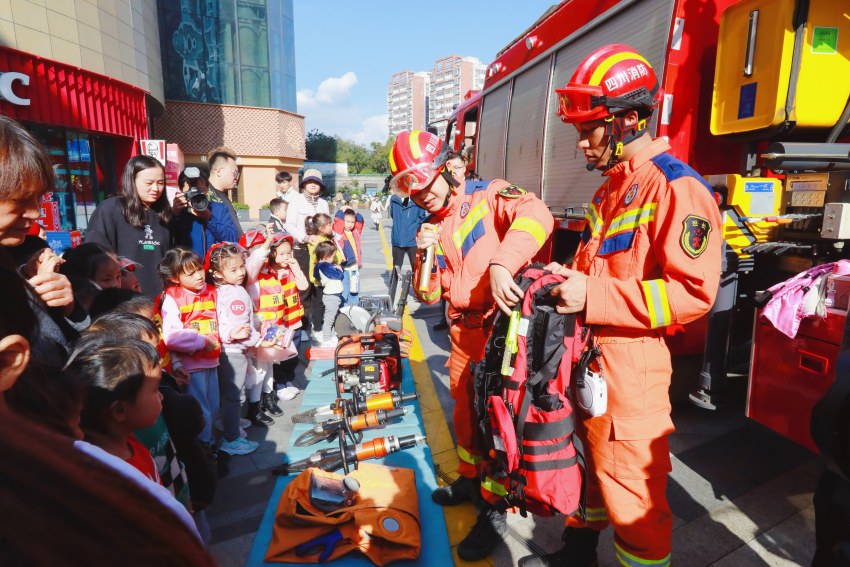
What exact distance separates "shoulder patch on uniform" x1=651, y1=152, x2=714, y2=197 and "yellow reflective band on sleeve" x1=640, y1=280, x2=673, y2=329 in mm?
375

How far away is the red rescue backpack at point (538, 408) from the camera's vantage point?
178cm

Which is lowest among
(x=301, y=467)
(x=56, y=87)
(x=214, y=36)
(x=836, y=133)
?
(x=301, y=467)

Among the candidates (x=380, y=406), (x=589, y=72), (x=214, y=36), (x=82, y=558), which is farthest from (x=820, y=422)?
(x=214, y=36)

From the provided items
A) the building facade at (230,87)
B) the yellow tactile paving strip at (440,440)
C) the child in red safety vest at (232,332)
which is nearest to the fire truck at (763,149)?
the yellow tactile paving strip at (440,440)

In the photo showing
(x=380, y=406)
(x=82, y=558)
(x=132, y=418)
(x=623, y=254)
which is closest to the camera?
(x=82, y=558)

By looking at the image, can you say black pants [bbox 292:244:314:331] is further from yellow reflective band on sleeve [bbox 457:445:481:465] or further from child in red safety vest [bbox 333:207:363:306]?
yellow reflective band on sleeve [bbox 457:445:481:465]

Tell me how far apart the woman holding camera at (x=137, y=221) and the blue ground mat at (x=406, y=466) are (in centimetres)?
154

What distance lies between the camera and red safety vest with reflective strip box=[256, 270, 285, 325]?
3.94 m

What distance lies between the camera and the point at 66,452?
1.32ft

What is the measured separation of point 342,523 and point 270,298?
2.07m

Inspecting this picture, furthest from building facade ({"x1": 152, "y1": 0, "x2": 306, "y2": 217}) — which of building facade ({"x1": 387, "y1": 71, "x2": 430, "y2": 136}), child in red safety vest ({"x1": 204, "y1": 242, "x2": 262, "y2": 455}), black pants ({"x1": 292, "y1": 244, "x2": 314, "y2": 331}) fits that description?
building facade ({"x1": 387, "y1": 71, "x2": 430, "y2": 136})

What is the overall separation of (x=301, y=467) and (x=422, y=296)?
1307mm

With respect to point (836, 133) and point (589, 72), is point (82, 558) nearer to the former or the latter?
point (589, 72)

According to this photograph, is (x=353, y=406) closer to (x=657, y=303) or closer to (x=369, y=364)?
(x=369, y=364)
